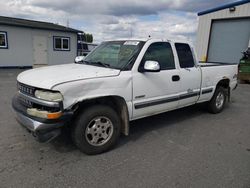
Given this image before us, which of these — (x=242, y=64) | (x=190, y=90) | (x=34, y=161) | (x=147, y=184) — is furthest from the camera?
(x=242, y=64)

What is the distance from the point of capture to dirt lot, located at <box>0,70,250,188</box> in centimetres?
255

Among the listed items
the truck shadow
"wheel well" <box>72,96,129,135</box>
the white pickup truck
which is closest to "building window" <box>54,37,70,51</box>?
the white pickup truck

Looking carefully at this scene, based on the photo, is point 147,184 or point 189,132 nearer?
point 147,184

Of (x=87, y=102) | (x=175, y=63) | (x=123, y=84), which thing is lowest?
(x=87, y=102)

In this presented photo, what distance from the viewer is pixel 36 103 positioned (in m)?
2.72

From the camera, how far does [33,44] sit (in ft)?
49.7

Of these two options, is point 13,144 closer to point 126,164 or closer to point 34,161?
point 34,161

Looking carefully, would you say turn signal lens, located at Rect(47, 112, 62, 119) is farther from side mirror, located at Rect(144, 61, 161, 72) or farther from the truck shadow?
side mirror, located at Rect(144, 61, 161, 72)

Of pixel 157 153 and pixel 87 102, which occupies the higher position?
pixel 87 102

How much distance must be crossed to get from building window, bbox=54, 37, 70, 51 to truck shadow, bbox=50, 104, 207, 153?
13.6 meters

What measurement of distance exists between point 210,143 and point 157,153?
1143mm

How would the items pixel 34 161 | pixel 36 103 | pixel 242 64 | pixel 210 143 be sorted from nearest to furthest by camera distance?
pixel 36 103, pixel 34 161, pixel 210 143, pixel 242 64

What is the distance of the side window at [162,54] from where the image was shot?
3.69 metres

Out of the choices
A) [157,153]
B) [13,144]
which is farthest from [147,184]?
[13,144]
